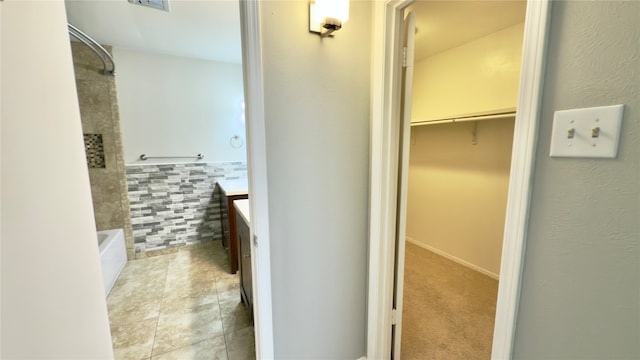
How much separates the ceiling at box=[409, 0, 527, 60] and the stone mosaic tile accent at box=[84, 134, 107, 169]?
10.7ft

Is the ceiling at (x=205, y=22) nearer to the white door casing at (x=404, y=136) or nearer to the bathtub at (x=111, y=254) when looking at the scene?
the white door casing at (x=404, y=136)

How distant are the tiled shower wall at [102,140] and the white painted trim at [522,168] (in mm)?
3466

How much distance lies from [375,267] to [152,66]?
3.31 metres

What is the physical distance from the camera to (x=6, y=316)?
517mm

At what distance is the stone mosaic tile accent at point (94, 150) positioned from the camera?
104 inches

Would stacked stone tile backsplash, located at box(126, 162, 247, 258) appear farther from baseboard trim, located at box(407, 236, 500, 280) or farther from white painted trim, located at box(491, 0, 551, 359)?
white painted trim, located at box(491, 0, 551, 359)

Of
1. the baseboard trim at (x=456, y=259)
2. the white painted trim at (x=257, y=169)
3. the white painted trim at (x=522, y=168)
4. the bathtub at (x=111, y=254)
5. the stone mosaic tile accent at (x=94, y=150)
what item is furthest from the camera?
the stone mosaic tile accent at (x=94, y=150)

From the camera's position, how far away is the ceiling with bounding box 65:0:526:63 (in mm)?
1859

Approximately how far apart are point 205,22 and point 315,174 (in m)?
1.94

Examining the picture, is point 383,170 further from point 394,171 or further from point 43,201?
point 43,201

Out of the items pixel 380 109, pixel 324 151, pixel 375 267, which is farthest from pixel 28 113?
pixel 375 267

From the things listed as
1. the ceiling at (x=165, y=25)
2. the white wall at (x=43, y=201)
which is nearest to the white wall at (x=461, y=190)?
the ceiling at (x=165, y=25)

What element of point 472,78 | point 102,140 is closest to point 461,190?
point 472,78

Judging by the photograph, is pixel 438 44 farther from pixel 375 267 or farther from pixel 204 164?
pixel 204 164
